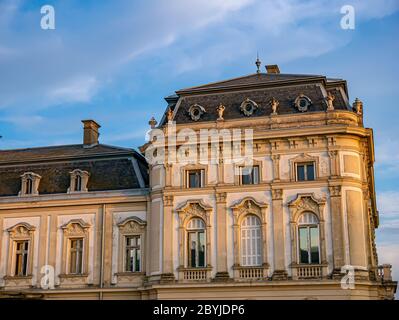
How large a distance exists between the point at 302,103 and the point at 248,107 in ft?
9.63

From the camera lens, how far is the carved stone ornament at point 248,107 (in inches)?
1342

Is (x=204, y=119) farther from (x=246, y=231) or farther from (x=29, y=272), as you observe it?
(x=29, y=272)

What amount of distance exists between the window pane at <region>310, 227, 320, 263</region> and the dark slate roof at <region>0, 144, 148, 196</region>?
1084cm

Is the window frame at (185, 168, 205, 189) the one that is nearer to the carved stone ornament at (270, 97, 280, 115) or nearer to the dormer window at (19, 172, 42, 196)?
the carved stone ornament at (270, 97, 280, 115)

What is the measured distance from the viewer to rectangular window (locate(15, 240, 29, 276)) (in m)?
37.1

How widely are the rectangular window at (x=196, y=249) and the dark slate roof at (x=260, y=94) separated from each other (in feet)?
20.8

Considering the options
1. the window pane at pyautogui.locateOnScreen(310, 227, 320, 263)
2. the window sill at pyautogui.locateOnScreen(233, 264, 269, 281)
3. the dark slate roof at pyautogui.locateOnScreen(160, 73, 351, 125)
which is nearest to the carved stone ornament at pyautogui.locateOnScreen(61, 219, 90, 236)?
the dark slate roof at pyautogui.locateOnScreen(160, 73, 351, 125)

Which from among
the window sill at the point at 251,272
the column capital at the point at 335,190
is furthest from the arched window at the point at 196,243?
the column capital at the point at 335,190

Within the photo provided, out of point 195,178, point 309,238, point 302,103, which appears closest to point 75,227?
point 195,178

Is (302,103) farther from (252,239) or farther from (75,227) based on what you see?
(75,227)

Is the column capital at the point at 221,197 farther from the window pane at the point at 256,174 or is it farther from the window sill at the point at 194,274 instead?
the window sill at the point at 194,274

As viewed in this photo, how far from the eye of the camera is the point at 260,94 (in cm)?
3494
